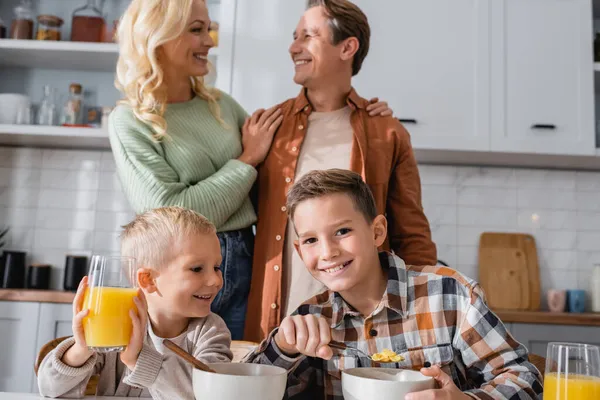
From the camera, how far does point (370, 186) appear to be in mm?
1765

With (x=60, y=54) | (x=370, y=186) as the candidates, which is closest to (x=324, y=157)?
(x=370, y=186)

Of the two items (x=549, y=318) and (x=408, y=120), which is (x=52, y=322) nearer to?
(x=408, y=120)

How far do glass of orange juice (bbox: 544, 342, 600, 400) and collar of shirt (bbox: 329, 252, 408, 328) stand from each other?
0.40 metres

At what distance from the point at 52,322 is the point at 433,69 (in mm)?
→ 1942

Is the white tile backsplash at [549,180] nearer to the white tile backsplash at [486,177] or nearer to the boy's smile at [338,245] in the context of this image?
the white tile backsplash at [486,177]

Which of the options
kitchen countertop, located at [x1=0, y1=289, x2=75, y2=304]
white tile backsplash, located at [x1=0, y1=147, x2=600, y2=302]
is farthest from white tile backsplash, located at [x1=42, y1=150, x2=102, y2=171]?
kitchen countertop, located at [x1=0, y1=289, x2=75, y2=304]

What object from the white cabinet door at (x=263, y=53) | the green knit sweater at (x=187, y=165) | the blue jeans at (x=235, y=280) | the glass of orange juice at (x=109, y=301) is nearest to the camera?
the glass of orange juice at (x=109, y=301)

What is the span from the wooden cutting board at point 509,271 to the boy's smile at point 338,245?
6.07 ft

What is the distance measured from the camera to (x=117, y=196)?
3135mm

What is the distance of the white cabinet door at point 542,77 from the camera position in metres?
2.76

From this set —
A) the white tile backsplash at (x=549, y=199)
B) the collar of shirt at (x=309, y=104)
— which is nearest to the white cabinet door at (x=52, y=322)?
the collar of shirt at (x=309, y=104)

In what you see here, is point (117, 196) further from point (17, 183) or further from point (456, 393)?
point (456, 393)

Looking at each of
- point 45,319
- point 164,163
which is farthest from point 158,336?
point 45,319

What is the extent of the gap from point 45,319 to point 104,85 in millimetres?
1222
